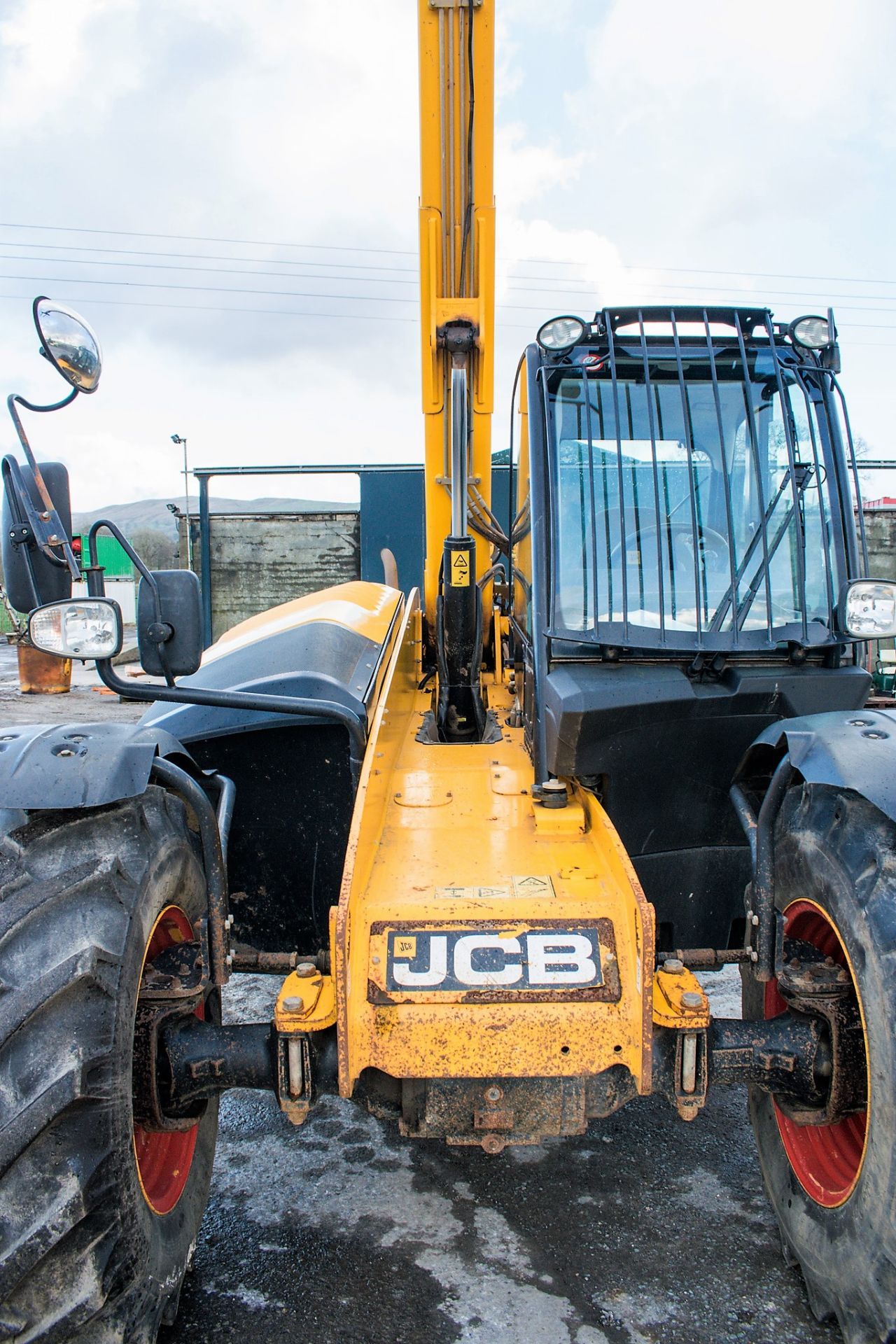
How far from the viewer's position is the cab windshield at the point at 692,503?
280cm

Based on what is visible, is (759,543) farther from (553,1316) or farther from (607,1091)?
(553,1316)

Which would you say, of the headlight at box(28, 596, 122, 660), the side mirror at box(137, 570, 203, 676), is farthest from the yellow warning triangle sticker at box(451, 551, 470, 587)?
the headlight at box(28, 596, 122, 660)

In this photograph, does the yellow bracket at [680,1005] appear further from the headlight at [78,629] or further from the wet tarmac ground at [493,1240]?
the headlight at [78,629]

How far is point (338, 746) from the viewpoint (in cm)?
344

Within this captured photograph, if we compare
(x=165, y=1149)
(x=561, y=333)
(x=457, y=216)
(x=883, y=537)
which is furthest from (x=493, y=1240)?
(x=883, y=537)

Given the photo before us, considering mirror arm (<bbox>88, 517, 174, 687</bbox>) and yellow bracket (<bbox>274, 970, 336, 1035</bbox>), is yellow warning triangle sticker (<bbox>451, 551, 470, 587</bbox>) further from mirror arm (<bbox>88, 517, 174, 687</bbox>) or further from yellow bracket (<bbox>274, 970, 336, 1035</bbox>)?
yellow bracket (<bbox>274, 970, 336, 1035</bbox>)

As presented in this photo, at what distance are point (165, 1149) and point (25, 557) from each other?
1549 millimetres

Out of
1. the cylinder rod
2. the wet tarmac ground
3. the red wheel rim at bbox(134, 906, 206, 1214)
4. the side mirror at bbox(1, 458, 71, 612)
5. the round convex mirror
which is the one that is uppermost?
the cylinder rod

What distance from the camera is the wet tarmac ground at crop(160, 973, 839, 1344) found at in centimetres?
223

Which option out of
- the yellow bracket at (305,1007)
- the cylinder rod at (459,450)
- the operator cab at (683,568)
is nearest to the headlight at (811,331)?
the operator cab at (683,568)

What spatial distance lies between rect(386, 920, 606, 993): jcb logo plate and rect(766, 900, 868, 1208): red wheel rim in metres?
0.58

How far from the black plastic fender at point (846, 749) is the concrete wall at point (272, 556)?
644 inches

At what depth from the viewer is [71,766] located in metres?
2.05

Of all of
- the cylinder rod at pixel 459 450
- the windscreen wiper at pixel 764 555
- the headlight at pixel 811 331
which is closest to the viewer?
the windscreen wiper at pixel 764 555
